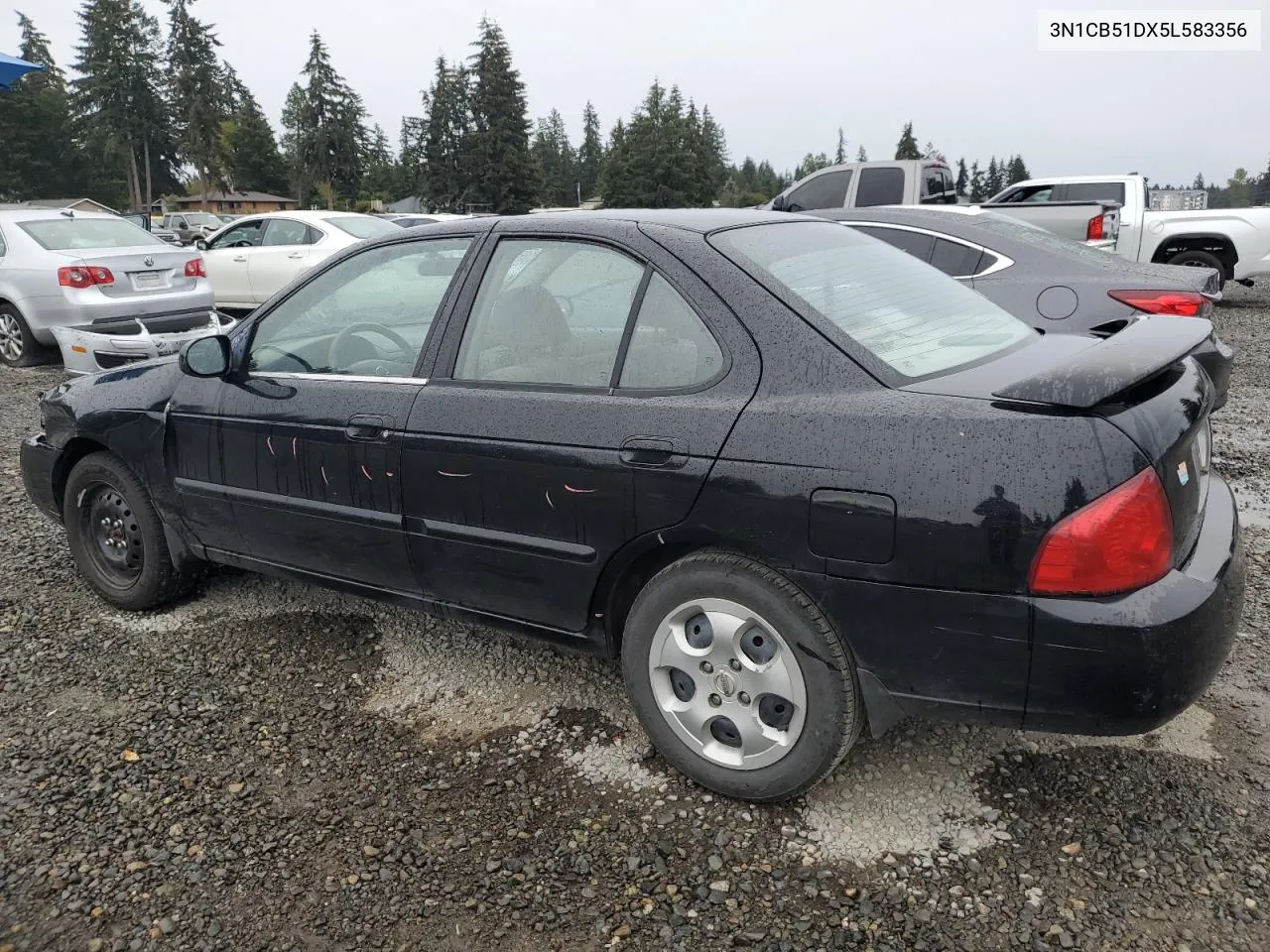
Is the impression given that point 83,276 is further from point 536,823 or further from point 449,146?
point 449,146

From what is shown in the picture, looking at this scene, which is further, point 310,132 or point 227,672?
point 310,132

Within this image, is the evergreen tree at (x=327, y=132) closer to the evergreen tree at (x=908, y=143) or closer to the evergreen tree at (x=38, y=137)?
the evergreen tree at (x=38, y=137)

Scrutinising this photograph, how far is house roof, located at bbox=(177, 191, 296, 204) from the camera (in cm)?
8320

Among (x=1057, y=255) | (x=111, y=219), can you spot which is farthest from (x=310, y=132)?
(x=1057, y=255)

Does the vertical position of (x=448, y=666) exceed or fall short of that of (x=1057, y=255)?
it falls short

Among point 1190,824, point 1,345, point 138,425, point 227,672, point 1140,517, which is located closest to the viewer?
point 1140,517

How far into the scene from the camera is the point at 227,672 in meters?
3.44

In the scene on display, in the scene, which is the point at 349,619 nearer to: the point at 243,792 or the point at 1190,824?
the point at 243,792

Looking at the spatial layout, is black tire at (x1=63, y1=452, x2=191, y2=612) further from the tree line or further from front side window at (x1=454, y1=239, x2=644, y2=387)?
the tree line

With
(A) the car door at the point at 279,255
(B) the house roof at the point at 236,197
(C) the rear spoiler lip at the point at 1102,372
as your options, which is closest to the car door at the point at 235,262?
(A) the car door at the point at 279,255

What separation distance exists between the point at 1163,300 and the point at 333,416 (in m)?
4.65

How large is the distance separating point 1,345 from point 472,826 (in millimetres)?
9756

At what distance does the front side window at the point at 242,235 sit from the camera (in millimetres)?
11828

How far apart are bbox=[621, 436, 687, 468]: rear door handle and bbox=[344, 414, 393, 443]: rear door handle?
2.95ft
